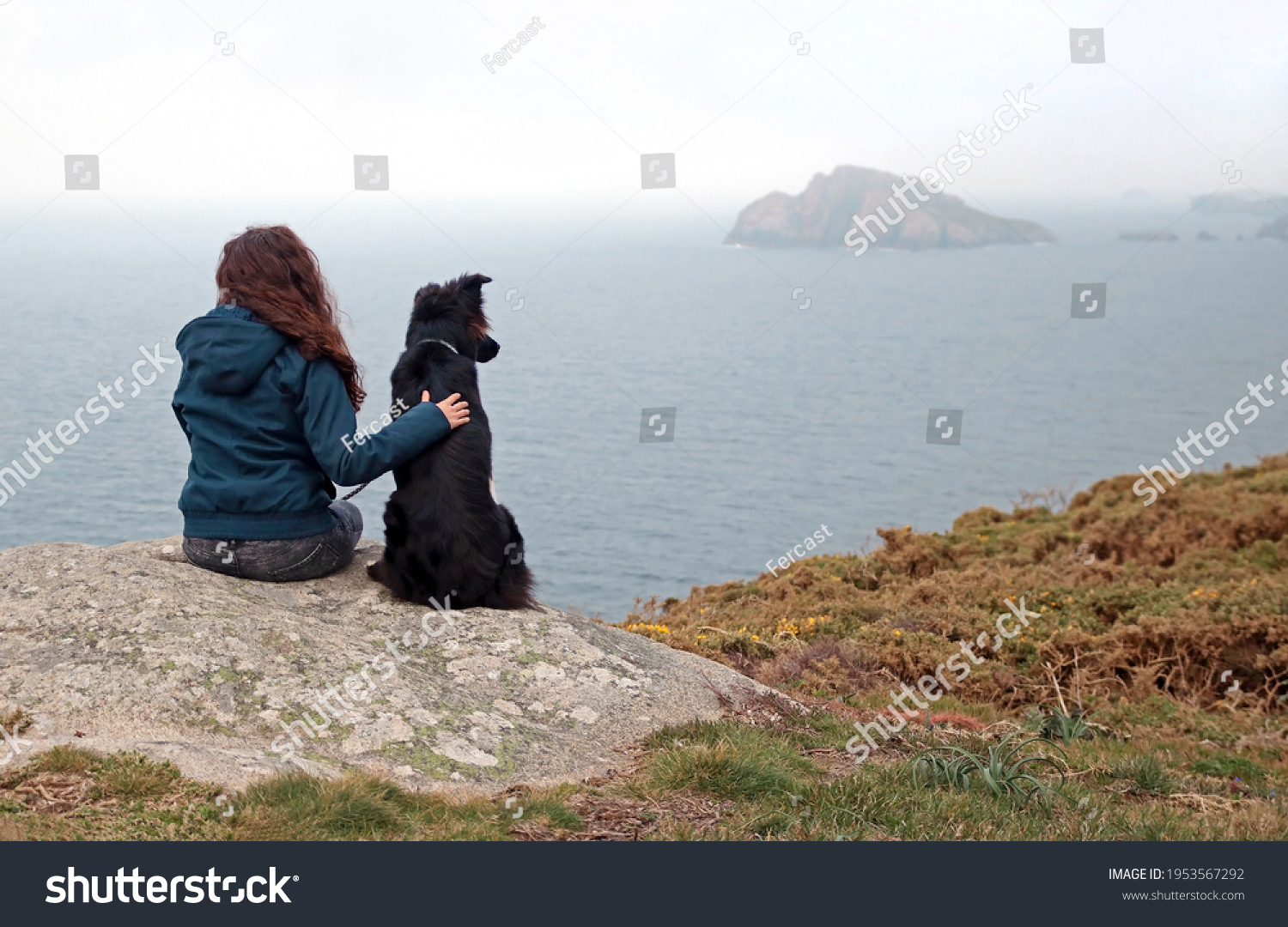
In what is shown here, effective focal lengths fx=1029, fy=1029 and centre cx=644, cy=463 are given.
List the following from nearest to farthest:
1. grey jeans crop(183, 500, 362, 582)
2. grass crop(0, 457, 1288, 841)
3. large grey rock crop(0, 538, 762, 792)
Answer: grass crop(0, 457, 1288, 841) → large grey rock crop(0, 538, 762, 792) → grey jeans crop(183, 500, 362, 582)

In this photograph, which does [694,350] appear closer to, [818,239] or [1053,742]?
[818,239]

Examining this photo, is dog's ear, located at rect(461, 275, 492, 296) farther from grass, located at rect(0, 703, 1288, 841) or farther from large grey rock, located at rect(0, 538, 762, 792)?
grass, located at rect(0, 703, 1288, 841)

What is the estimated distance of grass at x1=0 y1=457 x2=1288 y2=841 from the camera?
3482 millimetres

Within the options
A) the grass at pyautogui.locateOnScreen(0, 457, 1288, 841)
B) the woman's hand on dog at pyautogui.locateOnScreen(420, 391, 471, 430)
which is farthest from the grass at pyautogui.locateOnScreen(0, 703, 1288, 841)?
the woman's hand on dog at pyautogui.locateOnScreen(420, 391, 471, 430)

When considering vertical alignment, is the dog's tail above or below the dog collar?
below

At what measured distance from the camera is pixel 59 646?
425 centimetres

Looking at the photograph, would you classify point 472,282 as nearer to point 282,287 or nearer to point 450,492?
point 282,287

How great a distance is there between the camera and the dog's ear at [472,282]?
5.11 m

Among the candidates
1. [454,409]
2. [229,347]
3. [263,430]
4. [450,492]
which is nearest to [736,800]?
[450,492]

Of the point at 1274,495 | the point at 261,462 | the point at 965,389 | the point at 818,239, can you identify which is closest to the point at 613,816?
the point at 261,462

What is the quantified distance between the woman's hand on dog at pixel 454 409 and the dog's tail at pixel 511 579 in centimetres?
49

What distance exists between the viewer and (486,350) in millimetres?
5238

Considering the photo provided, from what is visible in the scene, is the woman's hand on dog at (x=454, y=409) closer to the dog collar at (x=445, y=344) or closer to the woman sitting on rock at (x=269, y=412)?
the woman sitting on rock at (x=269, y=412)

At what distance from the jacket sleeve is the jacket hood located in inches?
8.2
